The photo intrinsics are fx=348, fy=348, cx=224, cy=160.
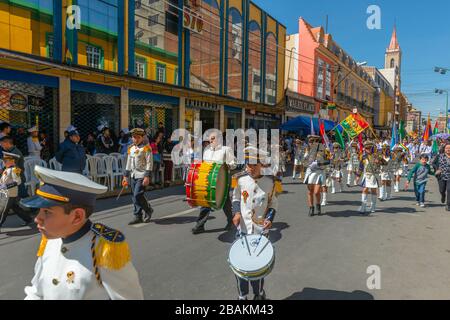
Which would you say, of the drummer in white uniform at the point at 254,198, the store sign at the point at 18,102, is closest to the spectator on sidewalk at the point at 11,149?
the drummer in white uniform at the point at 254,198

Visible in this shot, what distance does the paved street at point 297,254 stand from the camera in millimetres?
4035

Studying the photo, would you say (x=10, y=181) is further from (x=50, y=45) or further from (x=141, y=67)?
(x=141, y=67)

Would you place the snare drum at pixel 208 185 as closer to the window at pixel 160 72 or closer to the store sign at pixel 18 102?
the store sign at pixel 18 102

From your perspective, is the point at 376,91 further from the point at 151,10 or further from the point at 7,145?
the point at 7,145

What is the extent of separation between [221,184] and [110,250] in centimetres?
322

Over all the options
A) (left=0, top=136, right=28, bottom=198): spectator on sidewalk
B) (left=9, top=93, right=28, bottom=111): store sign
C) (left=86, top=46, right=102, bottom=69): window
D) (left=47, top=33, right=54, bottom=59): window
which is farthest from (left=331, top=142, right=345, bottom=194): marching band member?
(left=9, top=93, right=28, bottom=111): store sign

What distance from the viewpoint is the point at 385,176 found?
32.5ft

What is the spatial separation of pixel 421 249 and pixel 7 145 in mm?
7316

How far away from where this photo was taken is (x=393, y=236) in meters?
6.40

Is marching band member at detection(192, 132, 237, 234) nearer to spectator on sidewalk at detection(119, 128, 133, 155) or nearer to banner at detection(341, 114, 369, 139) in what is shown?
banner at detection(341, 114, 369, 139)

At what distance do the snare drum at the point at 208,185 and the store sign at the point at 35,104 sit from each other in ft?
26.1

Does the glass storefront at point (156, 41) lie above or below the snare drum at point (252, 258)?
above

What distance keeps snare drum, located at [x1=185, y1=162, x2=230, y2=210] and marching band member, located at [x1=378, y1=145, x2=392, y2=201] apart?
6.30m
